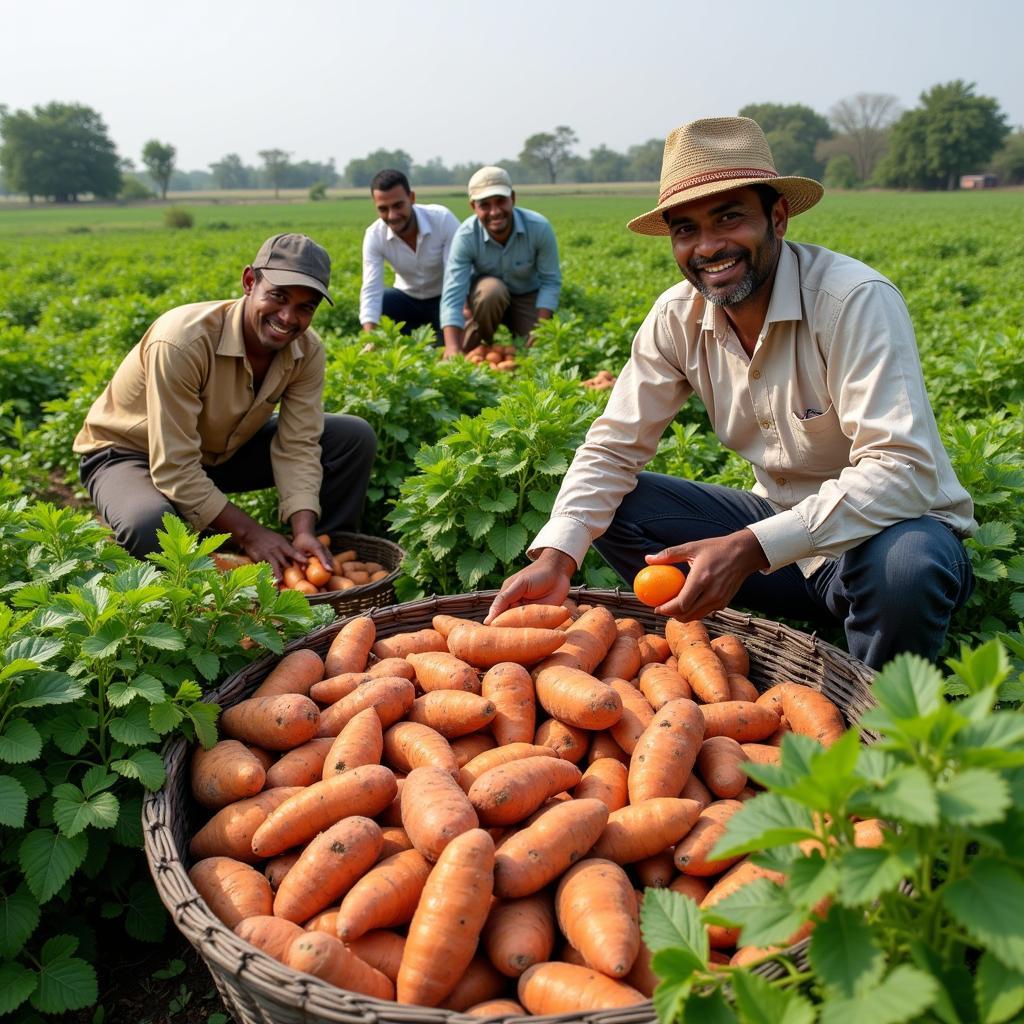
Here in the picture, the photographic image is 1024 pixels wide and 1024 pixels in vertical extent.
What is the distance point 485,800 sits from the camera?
217cm

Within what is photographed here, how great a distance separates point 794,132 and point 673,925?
124 metres

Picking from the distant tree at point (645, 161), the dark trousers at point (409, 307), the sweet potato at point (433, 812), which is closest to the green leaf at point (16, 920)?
the sweet potato at point (433, 812)

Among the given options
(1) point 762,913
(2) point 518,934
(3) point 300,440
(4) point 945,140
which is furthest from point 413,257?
(4) point 945,140

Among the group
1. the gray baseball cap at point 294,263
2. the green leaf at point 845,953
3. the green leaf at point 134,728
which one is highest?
the gray baseball cap at point 294,263

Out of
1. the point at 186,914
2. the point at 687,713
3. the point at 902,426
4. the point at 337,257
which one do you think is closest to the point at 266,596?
the point at 186,914

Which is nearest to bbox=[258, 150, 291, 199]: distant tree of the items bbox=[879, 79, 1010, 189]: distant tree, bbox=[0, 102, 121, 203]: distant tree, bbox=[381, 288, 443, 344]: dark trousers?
bbox=[0, 102, 121, 203]: distant tree

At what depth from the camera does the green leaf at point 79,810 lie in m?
2.19

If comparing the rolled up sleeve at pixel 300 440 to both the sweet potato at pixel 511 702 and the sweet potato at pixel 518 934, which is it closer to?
the sweet potato at pixel 511 702

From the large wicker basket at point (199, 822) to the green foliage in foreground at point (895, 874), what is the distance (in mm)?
316

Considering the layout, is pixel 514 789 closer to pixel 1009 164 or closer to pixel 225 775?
pixel 225 775

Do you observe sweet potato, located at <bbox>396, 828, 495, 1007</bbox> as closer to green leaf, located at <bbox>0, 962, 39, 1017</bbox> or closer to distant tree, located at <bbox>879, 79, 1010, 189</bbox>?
green leaf, located at <bbox>0, 962, 39, 1017</bbox>

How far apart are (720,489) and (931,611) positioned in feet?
3.36

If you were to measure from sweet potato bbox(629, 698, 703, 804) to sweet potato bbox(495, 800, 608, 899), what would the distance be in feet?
0.63

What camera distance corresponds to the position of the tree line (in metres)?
83.9
